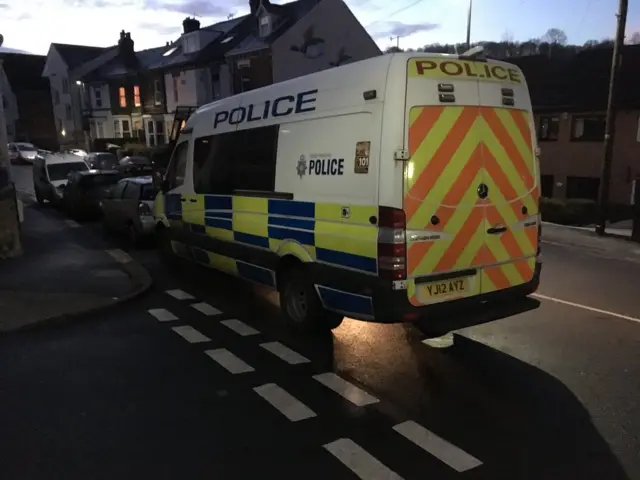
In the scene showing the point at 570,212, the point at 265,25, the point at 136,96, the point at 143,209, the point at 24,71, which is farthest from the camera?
the point at 24,71

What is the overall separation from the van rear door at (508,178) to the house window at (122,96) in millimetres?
45776

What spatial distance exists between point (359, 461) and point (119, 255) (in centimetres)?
841

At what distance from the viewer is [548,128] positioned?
26109 mm

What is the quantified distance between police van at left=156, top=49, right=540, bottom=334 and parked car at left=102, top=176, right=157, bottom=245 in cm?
594

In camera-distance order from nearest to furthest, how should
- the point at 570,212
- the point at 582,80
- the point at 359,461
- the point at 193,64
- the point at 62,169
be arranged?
1. the point at 359,461
2. the point at 570,212
3. the point at 62,169
4. the point at 582,80
5. the point at 193,64

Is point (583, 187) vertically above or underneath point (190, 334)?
above

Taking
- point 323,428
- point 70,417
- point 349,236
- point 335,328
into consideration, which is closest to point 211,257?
point 335,328

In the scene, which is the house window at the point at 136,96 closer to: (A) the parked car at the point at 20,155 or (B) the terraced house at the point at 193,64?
(B) the terraced house at the point at 193,64

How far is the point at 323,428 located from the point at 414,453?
28.4 inches

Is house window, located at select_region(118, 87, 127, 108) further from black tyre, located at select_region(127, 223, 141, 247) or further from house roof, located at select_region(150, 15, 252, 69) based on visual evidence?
black tyre, located at select_region(127, 223, 141, 247)

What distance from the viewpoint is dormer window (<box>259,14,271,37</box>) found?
1329 inches

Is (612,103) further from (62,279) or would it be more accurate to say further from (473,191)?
(62,279)

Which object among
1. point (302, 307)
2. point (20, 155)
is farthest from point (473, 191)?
point (20, 155)

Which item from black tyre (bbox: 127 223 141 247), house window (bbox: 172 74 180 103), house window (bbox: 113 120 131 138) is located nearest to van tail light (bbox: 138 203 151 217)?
black tyre (bbox: 127 223 141 247)
